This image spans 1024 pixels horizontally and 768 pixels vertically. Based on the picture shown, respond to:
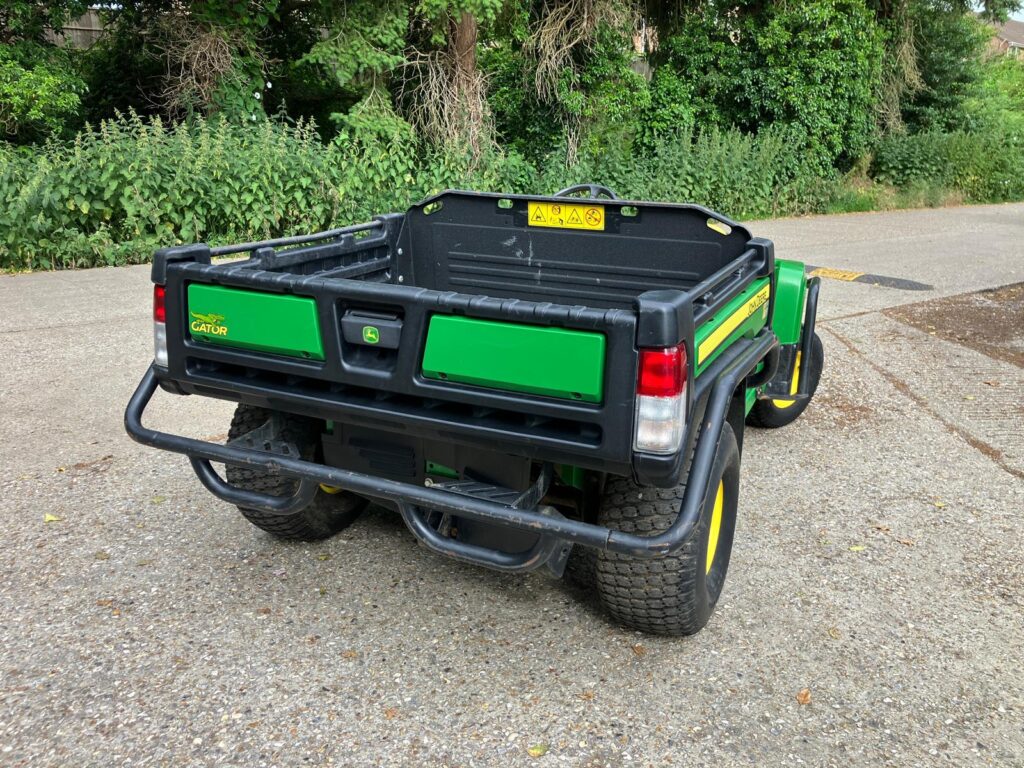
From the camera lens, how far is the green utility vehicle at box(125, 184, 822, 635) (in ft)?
7.78

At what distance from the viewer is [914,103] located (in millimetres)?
19859

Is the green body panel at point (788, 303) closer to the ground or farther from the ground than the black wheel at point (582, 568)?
farther from the ground

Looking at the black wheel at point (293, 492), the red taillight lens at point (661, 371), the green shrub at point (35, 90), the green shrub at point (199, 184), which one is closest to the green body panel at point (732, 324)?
the red taillight lens at point (661, 371)

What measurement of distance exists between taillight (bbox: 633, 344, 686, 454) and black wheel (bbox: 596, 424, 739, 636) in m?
0.31

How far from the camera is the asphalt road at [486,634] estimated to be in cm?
253

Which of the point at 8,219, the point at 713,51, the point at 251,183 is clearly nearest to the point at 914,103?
the point at 713,51

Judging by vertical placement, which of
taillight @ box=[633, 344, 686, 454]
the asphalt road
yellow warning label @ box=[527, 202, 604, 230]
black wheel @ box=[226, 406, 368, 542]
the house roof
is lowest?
the asphalt road

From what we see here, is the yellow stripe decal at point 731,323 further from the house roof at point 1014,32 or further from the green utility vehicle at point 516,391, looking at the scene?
the house roof at point 1014,32

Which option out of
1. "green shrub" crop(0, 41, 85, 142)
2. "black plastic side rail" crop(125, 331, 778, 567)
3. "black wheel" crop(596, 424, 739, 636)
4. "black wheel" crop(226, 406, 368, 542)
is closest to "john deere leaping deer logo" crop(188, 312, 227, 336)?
"black plastic side rail" crop(125, 331, 778, 567)

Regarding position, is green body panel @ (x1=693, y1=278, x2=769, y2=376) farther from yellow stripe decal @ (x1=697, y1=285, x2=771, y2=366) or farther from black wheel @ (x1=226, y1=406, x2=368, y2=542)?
black wheel @ (x1=226, y1=406, x2=368, y2=542)

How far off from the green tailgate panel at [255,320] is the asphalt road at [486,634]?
0.99m

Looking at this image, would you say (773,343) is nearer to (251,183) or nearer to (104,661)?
(104,661)

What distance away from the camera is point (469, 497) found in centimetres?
260

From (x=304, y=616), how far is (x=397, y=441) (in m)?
0.72
